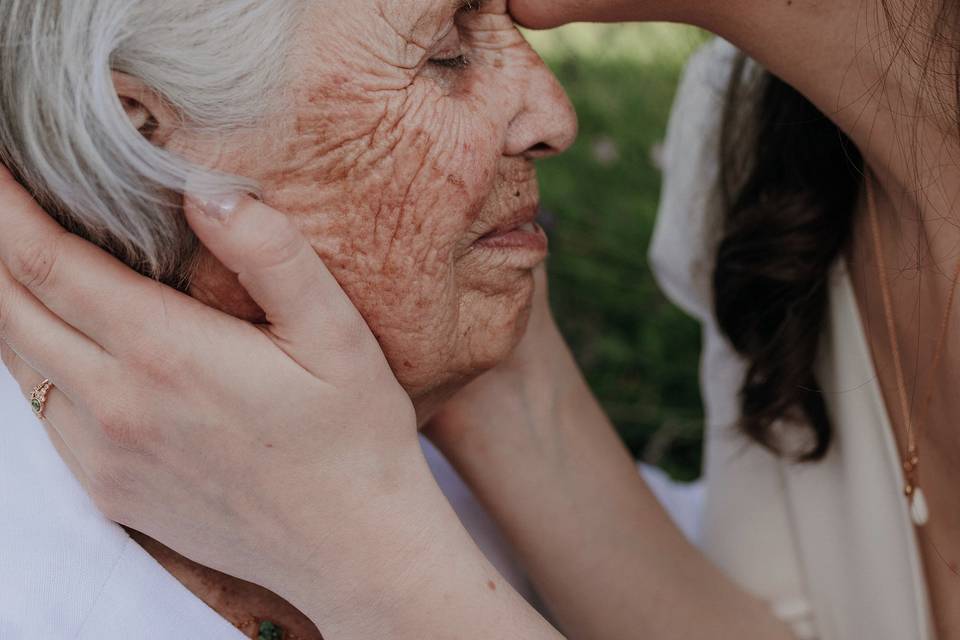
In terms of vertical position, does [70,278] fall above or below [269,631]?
above

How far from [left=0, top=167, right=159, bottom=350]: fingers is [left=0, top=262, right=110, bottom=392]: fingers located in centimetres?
2

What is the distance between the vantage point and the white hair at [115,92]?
1.39 meters

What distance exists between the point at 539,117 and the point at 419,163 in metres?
0.27

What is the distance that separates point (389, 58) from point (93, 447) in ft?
2.41

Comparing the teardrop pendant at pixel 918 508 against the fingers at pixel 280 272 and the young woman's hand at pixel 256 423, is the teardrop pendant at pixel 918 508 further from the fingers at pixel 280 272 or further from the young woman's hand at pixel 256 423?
the fingers at pixel 280 272

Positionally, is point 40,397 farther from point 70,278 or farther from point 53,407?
point 70,278

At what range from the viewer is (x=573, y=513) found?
7.17ft

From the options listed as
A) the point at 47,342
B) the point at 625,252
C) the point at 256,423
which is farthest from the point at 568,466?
the point at 625,252

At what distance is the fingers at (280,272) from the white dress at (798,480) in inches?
48.7

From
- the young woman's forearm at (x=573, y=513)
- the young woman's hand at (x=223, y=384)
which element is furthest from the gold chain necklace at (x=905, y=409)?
the young woman's hand at (x=223, y=384)

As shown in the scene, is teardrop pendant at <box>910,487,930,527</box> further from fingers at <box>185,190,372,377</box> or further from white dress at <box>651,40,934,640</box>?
fingers at <box>185,190,372,377</box>

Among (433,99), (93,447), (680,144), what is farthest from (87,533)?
(680,144)

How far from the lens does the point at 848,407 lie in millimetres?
2219

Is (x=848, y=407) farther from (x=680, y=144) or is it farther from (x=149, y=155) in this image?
(x=149, y=155)
